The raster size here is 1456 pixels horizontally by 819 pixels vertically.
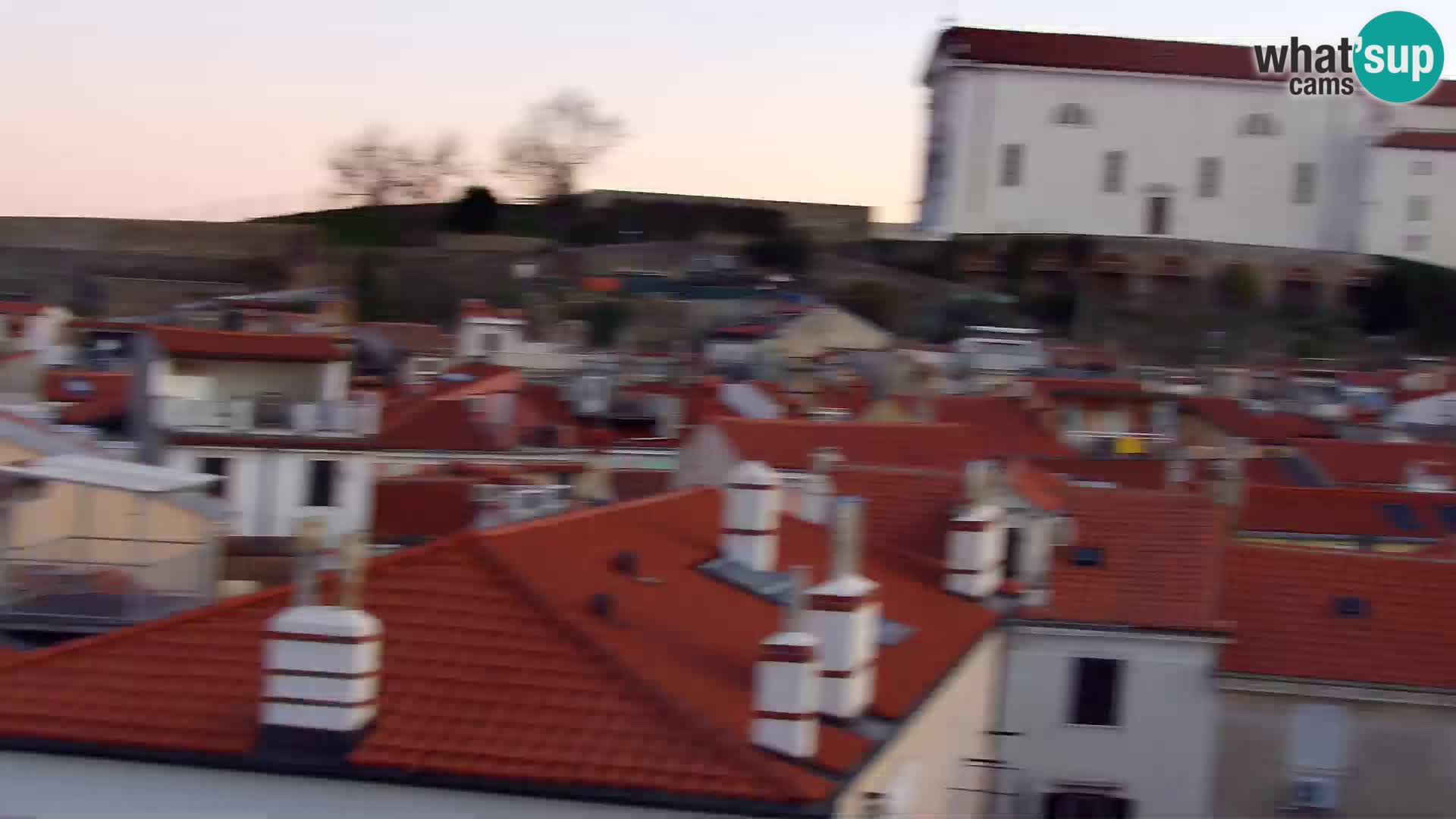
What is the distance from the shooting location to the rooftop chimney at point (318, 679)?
20.8ft

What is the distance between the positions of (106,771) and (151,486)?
385 centimetres

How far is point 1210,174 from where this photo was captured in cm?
6166

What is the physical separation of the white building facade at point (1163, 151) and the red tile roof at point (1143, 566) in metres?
47.4

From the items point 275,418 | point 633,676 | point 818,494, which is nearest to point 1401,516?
point 818,494

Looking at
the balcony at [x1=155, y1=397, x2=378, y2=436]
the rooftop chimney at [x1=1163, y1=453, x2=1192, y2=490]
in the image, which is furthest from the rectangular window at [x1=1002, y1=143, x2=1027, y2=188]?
the balcony at [x1=155, y1=397, x2=378, y2=436]

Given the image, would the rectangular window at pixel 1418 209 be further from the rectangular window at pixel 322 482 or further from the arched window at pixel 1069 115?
the rectangular window at pixel 322 482

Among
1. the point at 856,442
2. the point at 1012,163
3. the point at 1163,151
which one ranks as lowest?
the point at 856,442

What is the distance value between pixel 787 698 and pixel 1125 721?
21.5 feet

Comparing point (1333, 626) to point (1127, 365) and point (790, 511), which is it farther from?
point (1127, 365)

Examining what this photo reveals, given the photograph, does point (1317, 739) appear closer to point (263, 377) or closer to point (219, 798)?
point (219, 798)

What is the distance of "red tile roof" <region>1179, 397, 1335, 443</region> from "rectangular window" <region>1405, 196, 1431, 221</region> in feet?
93.4

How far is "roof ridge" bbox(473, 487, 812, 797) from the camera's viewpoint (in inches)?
245

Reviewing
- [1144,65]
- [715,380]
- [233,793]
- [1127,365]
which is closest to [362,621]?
[233,793]

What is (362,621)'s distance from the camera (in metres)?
6.43
